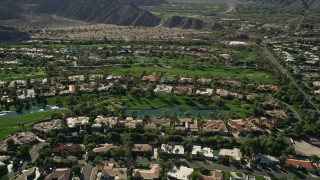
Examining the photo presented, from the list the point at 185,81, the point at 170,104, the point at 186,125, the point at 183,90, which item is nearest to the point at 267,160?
the point at 186,125

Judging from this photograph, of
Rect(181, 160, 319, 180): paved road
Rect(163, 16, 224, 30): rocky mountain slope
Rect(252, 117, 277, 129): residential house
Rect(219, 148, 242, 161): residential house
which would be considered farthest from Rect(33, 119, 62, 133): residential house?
Rect(163, 16, 224, 30): rocky mountain slope

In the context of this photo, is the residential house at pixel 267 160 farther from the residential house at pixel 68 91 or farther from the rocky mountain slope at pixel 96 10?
the rocky mountain slope at pixel 96 10

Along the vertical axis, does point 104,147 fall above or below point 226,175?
above

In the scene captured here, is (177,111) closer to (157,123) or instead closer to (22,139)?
(157,123)

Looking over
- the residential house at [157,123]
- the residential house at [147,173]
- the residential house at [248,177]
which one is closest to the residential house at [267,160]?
the residential house at [248,177]

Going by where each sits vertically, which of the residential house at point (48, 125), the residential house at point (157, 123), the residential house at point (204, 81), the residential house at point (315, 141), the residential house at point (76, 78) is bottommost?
the residential house at point (315, 141)
